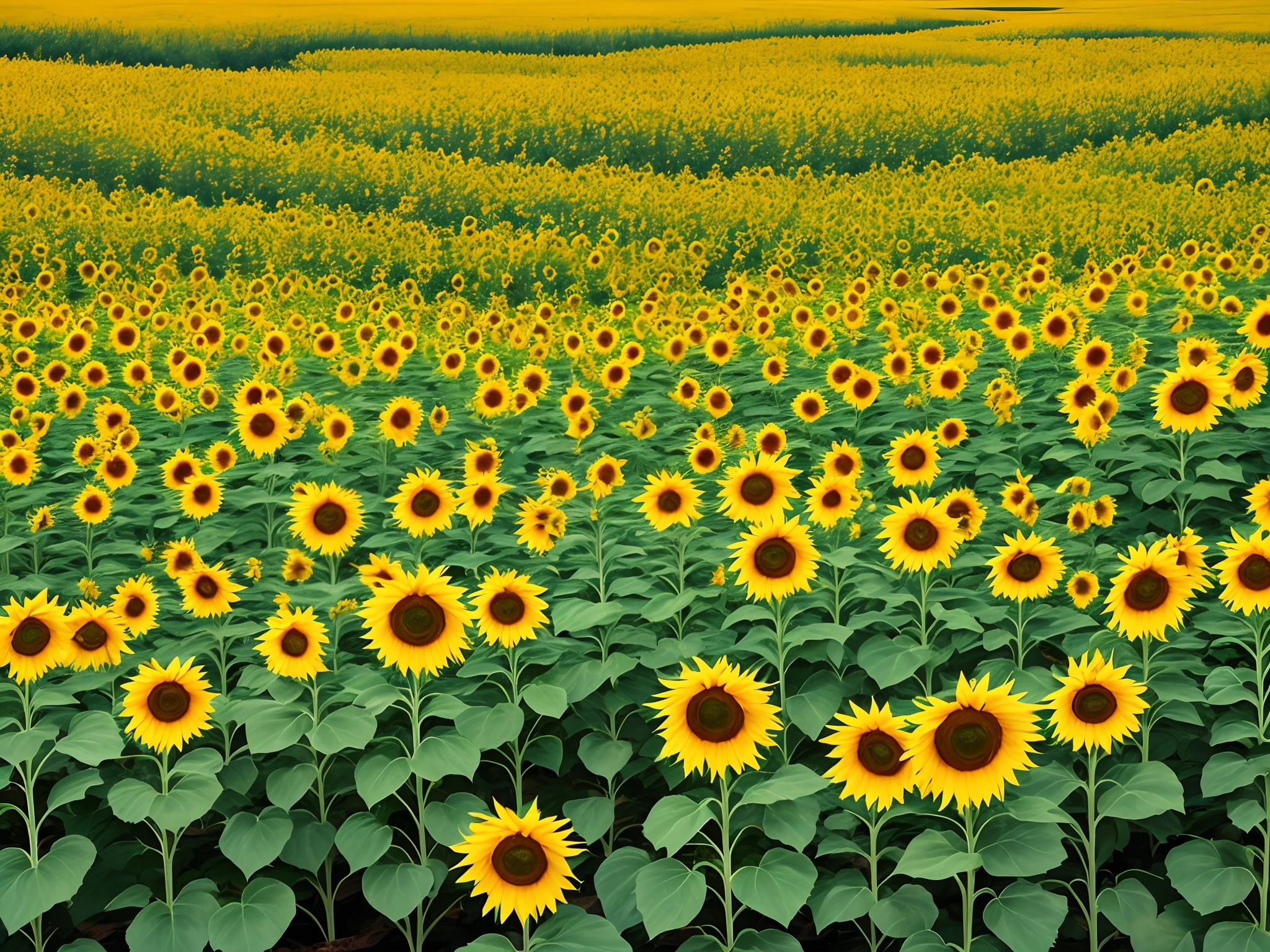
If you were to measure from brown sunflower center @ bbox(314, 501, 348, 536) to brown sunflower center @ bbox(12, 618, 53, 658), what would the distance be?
82 centimetres

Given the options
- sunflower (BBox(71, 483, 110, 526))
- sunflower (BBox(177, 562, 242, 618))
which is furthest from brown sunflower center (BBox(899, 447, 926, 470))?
sunflower (BBox(71, 483, 110, 526))

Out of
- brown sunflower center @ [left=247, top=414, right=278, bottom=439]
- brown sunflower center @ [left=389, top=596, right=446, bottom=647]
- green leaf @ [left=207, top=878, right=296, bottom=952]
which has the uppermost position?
brown sunflower center @ [left=389, top=596, right=446, bottom=647]

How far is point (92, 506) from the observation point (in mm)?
3740

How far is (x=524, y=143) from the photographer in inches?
414

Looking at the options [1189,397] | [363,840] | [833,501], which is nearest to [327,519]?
[363,840]

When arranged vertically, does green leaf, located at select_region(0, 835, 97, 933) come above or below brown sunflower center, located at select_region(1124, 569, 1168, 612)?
below

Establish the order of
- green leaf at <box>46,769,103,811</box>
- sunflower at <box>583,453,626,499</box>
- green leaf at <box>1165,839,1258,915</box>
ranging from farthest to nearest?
sunflower at <box>583,453,626,499</box> → green leaf at <box>46,769,103,811</box> → green leaf at <box>1165,839,1258,915</box>

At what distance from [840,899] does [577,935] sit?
0.56 m

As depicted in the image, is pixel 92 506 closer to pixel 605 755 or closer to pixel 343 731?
pixel 343 731

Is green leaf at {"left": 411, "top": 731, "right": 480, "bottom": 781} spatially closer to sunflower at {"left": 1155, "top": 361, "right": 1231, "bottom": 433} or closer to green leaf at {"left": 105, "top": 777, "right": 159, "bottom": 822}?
green leaf at {"left": 105, "top": 777, "right": 159, "bottom": 822}

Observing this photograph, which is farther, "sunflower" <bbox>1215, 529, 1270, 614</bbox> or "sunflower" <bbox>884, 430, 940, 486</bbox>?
"sunflower" <bbox>884, 430, 940, 486</bbox>

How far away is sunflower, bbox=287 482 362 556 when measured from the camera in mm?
3314

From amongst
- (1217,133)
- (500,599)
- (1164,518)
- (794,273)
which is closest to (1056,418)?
(1164,518)

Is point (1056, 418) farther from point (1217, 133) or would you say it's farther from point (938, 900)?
point (1217, 133)
